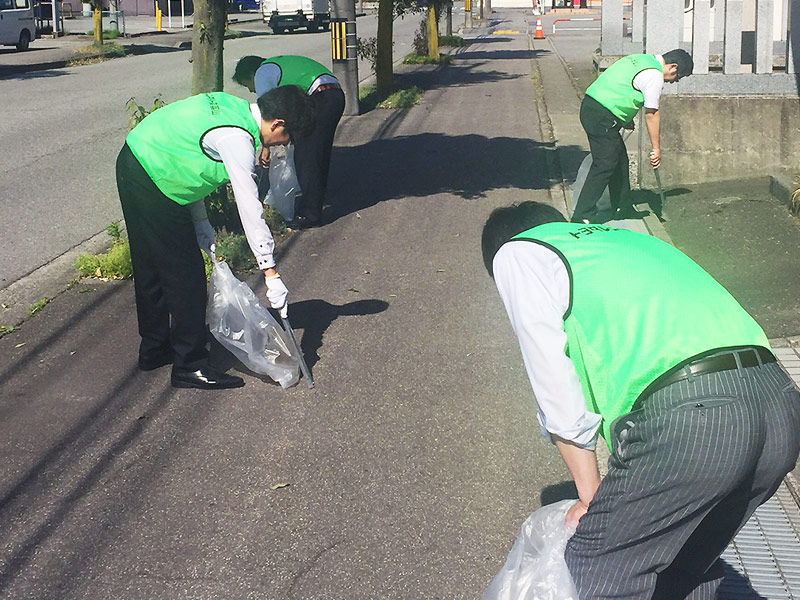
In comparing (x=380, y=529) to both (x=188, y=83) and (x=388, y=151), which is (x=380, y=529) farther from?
(x=188, y=83)

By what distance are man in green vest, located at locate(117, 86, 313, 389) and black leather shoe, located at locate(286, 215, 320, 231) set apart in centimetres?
356

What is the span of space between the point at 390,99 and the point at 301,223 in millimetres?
9052

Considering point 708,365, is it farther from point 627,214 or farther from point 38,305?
point 627,214

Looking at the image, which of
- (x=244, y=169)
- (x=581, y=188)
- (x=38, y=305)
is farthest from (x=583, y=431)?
(x=581, y=188)

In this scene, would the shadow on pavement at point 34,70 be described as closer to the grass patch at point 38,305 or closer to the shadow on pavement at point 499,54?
the shadow on pavement at point 499,54

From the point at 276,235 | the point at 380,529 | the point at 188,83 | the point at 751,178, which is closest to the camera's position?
the point at 380,529

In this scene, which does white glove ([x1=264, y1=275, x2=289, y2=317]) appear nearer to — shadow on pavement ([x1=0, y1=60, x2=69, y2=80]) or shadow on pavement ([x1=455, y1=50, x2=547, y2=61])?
shadow on pavement ([x1=0, y1=60, x2=69, y2=80])

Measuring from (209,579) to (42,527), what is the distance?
2.92ft

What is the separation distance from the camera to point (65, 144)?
45.9ft

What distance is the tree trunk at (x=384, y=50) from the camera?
18.9m

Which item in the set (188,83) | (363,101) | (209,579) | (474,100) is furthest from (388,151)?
(209,579)

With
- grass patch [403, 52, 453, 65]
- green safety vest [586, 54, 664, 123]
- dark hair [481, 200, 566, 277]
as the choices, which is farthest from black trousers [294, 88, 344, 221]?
grass patch [403, 52, 453, 65]

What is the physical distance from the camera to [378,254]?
28.7 feet

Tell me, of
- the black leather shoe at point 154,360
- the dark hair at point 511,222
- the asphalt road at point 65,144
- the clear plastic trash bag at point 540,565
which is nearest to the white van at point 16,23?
the asphalt road at point 65,144
